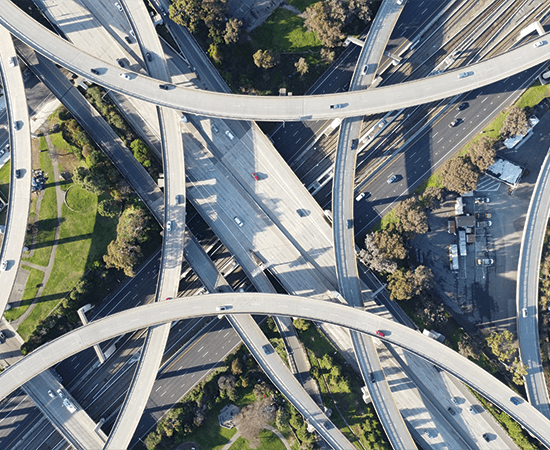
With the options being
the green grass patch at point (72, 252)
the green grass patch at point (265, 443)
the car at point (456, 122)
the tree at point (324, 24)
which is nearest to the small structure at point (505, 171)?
the car at point (456, 122)

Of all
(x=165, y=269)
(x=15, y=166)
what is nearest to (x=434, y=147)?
(x=165, y=269)

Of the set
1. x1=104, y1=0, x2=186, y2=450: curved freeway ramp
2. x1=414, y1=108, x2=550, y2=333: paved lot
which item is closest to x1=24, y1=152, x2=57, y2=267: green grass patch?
x1=104, y1=0, x2=186, y2=450: curved freeway ramp

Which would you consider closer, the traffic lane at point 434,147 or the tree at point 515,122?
the tree at point 515,122

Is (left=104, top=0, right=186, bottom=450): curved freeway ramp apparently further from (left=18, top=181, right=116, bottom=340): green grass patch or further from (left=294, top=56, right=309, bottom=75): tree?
(left=294, top=56, right=309, bottom=75): tree

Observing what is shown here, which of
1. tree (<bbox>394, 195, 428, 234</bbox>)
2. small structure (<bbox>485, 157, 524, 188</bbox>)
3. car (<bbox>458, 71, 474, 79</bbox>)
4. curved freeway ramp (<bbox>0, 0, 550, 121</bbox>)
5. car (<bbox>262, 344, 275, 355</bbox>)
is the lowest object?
small structure (<bbox>485, 157, 524, 188</bbox>)

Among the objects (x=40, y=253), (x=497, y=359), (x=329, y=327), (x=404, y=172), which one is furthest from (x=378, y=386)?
(x=40, y=253)

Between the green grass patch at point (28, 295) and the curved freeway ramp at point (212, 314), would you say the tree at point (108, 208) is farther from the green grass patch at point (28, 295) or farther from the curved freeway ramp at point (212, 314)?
the curved freeway ramp at point (212, 314)
